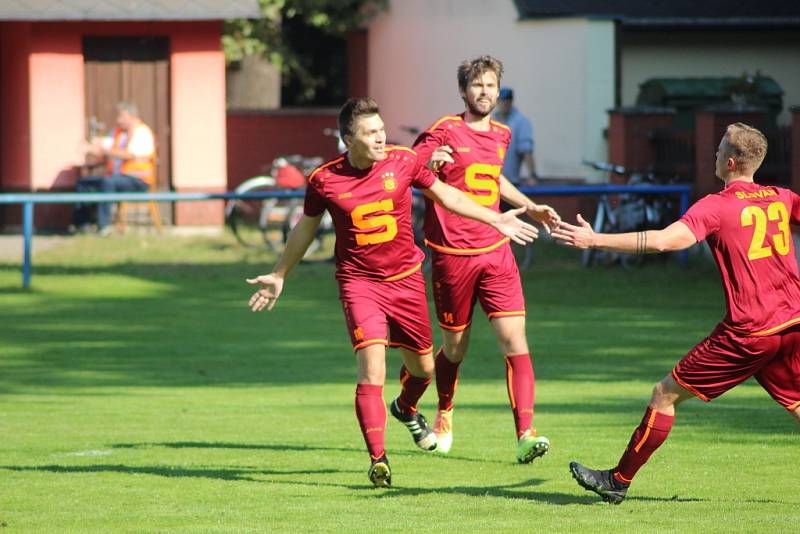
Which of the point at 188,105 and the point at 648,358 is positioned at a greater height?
the point at 188,105

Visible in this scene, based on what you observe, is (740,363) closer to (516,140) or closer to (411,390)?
(411,390)

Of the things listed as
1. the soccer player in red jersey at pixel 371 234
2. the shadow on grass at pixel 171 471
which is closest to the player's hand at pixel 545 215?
the soccer player in red jersey at pixel 371 234

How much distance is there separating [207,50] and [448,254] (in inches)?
707

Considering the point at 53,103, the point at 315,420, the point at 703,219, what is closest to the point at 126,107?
the point at 53,103

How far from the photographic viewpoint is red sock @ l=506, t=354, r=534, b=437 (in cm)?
895

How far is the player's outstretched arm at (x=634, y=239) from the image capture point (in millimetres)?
7160

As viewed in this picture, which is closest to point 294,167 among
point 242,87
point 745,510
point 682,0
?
point 682,0

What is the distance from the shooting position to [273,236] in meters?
24.7

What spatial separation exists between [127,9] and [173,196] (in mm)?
6964

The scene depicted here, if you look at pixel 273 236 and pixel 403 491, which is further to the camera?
pixel 273 236

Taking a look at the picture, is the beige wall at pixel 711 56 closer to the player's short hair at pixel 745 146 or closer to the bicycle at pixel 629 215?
the bicycle at pixel 629 215

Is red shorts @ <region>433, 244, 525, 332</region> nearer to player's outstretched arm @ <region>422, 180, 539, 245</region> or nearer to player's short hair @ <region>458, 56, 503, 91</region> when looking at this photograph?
player's outstretched arm @ <region>422, 180, 539, 245</region>

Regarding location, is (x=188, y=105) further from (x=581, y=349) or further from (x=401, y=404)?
(x=401, y=404)

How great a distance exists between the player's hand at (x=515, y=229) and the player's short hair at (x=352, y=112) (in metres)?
0.89
